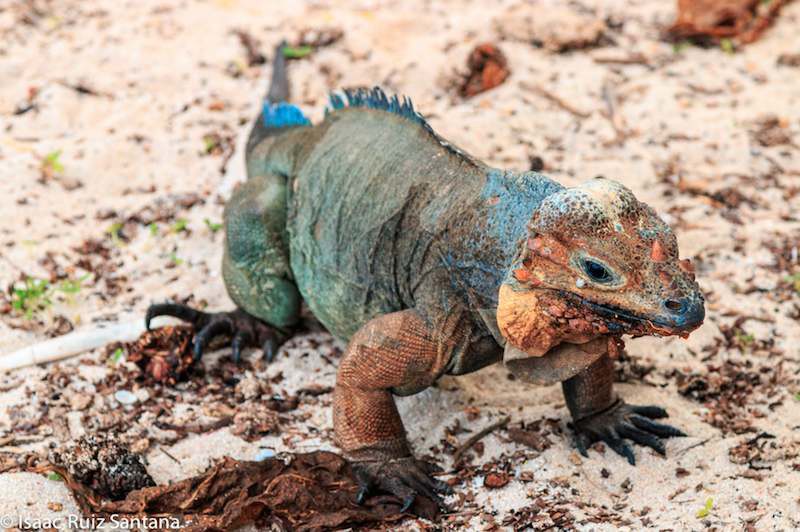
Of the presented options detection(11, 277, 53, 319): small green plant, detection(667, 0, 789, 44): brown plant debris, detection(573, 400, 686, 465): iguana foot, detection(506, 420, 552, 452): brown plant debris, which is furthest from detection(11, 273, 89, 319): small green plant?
detection(667, 0, 789, 44): brown plant debris

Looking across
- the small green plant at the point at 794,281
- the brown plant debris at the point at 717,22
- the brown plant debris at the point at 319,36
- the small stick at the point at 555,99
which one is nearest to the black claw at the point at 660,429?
the small green plant at the point at 794,281

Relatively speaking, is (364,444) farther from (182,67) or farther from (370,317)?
(182,67)

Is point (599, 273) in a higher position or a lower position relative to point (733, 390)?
higher

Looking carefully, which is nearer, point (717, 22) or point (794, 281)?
point (794, 281)

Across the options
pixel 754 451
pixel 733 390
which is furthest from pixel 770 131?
pixel 754 451

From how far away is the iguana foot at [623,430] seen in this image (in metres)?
4.10

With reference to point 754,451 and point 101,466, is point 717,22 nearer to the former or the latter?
point 754,451

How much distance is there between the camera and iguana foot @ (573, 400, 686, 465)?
4098mm

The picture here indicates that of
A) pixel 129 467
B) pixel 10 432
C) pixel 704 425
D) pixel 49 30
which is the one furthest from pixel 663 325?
pixel 49 30

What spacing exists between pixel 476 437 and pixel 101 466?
1.56 m

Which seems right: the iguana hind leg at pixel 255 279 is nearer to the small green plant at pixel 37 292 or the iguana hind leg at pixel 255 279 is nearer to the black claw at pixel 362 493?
the small green plant at pixel 37 292

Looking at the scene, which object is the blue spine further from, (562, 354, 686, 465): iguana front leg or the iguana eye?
the iguana eye

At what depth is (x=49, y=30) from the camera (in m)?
7.73

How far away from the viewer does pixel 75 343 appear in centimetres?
483
